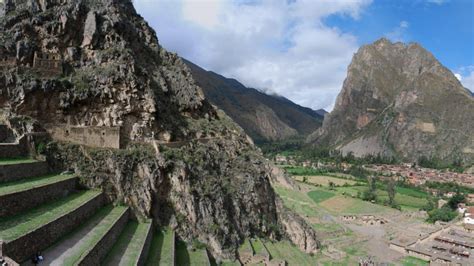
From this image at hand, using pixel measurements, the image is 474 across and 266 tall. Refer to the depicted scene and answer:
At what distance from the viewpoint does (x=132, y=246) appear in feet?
70.8

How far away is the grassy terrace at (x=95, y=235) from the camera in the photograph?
16500mm

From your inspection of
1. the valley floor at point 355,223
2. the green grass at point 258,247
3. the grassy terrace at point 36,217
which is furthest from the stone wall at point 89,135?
the valley floor at point 355,223

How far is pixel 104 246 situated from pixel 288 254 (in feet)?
72.7

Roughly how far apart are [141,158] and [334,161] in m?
151

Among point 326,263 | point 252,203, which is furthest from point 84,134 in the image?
point 326,263

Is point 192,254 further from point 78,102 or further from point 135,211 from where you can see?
point 78,102

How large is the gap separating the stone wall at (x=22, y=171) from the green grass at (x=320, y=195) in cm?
7023

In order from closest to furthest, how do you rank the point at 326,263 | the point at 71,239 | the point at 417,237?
the point at 71,239 → the point at 326,263 → the point at 417,237

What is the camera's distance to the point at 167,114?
38875mm

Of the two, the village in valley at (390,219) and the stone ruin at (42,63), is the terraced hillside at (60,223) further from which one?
the village in valley at (390,219)

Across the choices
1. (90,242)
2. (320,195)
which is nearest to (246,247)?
(90,242)

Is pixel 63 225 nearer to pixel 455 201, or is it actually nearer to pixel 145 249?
pixel 145 249

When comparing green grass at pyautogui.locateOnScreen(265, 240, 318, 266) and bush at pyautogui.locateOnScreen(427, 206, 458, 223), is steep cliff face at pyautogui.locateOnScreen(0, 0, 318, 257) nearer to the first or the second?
green grass at pyautogui.locateOnScreen(265, 240, 318, 266)

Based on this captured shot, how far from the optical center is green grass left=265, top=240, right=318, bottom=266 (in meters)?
35.8
